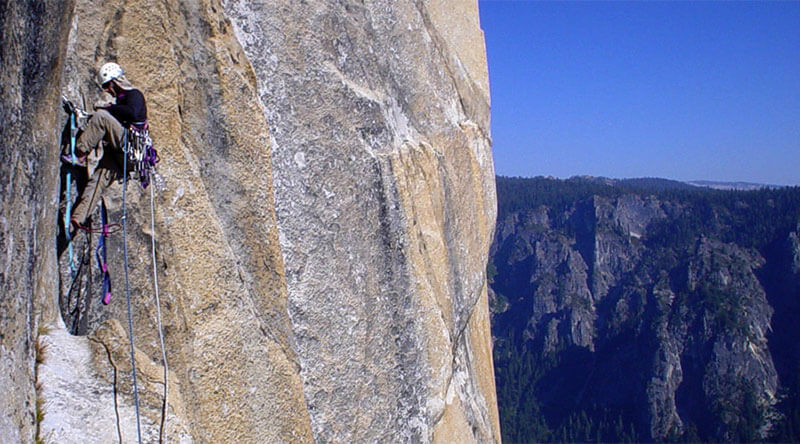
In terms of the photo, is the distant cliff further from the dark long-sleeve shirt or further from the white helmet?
the white helmet

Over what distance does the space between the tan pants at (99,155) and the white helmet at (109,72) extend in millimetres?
233

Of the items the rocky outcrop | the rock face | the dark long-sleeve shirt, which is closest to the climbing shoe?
the rock face

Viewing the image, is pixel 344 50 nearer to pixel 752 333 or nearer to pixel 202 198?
pixel 202 198

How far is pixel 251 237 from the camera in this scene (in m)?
5.66

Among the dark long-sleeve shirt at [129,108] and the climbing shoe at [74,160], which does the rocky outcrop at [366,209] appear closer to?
the dark long-sleeve shirt at [129,108]

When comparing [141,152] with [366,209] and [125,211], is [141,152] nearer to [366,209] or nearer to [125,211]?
[125,211]

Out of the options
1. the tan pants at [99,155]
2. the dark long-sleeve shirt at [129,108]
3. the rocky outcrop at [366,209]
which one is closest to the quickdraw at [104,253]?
the tan pants at [99,155]

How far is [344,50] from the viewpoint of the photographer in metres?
6.72

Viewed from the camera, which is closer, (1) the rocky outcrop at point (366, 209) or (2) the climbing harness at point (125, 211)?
(2) the climbing harness at point (125, 211)

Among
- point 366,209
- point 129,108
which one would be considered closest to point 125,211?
point 129,108

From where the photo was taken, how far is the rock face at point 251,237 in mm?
4293

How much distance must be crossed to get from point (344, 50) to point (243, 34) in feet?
4.01

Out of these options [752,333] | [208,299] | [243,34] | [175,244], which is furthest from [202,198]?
[752,333]

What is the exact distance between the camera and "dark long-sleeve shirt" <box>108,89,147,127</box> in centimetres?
464
